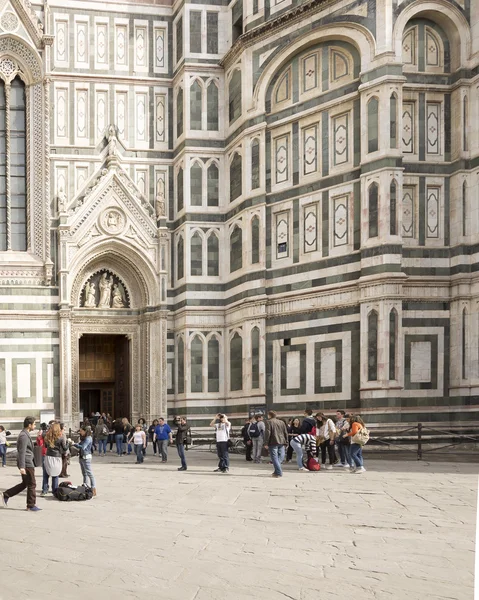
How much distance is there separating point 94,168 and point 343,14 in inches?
499

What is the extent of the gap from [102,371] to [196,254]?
7.56 metres

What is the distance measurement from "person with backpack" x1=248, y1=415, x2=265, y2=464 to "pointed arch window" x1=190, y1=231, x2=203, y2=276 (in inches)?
483

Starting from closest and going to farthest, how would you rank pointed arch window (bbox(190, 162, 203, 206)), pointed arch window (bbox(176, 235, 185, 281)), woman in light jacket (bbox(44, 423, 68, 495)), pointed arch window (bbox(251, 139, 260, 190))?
woman in light jacket (bbox(44, 423, 68, 495))
pointed arch window (bbox(251, 139, 260, 190))
pointed arch window (bbox(190, 162, 203, 206))
pointed arch window (bbox(176, 235, 185, 281))

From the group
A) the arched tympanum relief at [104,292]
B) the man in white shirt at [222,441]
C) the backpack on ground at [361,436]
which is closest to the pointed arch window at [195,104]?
the arched tympanum relief at [104,292]

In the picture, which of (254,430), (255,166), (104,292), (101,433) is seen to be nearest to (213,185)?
(255,166)

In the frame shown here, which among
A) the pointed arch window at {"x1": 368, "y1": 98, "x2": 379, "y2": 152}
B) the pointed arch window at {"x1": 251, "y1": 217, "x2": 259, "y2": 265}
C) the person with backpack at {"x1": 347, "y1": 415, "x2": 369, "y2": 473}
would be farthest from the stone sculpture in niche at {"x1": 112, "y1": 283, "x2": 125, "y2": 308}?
the person with backpack at {"x1": 347, "y1": 415, "x2": 369, "y2": 473}

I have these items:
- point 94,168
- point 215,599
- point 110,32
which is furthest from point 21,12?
point 215,599

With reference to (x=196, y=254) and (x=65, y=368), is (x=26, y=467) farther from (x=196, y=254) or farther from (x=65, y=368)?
(x=196, y=254)

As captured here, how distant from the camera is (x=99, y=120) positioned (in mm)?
35656

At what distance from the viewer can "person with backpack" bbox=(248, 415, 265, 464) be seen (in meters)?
22.8

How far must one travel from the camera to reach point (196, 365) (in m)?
33.9

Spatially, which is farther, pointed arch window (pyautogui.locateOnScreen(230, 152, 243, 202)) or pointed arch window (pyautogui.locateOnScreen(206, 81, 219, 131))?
pointed arch window (pyautogui.locateOnScreen(206, 81, 219, 131))

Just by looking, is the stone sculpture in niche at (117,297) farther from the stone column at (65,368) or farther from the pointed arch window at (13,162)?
the pointed arch window at (13,162)

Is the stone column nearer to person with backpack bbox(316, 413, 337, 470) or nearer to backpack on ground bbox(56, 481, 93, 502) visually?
person with backpack bbox(316, 413, 337, 470)
